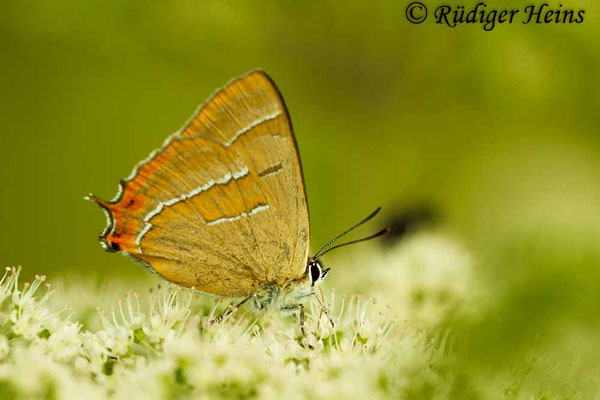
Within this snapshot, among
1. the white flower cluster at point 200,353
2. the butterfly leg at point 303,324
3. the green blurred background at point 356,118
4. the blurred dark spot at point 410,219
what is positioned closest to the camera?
the green blurred background at point 356,118

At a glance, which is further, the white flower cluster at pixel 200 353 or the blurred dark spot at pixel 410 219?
the blurred dark spot at pixel 410 219

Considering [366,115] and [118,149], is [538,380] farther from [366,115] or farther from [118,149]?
[118,149]

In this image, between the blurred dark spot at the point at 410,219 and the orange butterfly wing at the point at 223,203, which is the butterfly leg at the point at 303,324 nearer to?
the orange butterfly wing at the point at 223,203

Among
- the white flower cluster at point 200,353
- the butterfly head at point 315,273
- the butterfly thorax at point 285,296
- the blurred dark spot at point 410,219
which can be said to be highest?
the blurred dark spot at point 410,219

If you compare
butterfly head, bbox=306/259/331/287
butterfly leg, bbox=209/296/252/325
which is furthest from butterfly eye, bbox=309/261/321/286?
butterfly leg, bbox=209/296/252/325

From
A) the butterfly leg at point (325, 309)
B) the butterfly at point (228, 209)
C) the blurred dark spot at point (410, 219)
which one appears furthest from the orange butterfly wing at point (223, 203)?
Result: the blurred dark spot at point (410, 219)

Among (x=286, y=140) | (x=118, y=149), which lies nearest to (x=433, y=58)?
(x=286, y=140)

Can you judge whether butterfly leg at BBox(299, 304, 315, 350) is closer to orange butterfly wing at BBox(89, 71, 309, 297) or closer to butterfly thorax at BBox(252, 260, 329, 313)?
butterfly thorax at BBox(252, 260, 329, 313)
